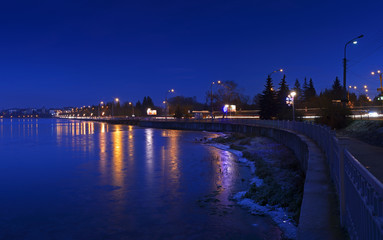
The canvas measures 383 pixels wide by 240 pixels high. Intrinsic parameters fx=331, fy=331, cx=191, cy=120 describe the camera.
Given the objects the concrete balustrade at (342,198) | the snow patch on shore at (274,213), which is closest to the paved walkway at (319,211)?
the concrete balustrade at (342,198)

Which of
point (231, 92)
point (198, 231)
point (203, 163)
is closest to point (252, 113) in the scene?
point (231, 92)

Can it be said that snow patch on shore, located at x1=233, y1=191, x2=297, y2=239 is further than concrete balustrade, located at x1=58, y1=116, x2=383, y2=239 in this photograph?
Yes

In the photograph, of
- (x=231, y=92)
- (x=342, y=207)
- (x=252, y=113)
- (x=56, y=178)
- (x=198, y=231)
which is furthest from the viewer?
(x=231, y=92)

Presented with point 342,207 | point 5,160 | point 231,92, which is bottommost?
point 5,160

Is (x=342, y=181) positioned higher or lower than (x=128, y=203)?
higher

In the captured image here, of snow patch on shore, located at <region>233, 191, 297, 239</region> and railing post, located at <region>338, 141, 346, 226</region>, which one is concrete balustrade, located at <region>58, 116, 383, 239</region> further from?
snow patch on shore, located at <region>233, 191, 297, 239</region>

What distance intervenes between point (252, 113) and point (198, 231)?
73.3 metres

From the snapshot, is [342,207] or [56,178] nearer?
[342,207]

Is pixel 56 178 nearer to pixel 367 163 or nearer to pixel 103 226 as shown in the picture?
pixel 103 226

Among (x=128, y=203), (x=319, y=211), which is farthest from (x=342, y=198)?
(x=128, y=203)

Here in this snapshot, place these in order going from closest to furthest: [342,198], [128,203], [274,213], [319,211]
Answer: [342,198] → [319,211] → [274,213] → [128,203]

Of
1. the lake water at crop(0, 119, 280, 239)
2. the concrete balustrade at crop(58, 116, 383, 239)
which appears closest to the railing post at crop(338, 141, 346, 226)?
the concrete balustrade at crop(58, 116, 383, 239)

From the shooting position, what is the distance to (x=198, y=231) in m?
8.95

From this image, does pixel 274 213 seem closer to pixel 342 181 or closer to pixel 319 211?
pixel 319 211
